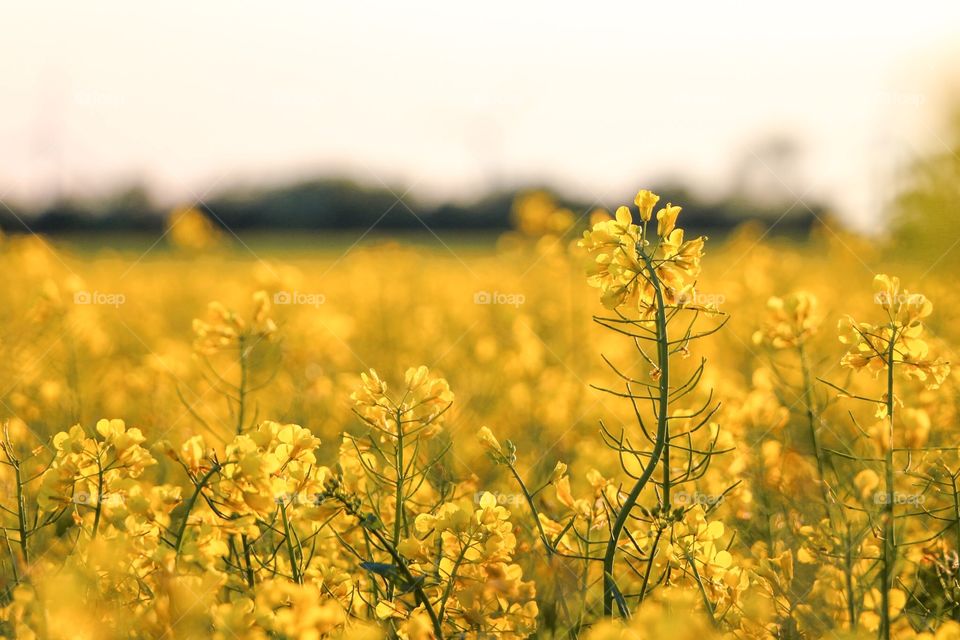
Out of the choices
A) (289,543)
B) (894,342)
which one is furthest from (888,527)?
(289,543)

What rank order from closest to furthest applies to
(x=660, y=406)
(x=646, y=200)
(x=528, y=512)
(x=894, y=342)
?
1. (x=660, y=406)
2. (x=646, y=200)
3. (x=894, y=342)
4. (x=528, y=512)

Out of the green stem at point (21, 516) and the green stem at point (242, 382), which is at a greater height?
the green stem at point (242, 382)

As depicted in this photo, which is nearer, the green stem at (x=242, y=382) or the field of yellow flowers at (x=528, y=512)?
the field of yellow flowers at (x=528, y=512)

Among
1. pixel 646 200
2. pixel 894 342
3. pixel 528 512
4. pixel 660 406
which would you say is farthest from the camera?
pixel 528 512

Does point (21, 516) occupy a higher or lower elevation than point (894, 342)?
lower

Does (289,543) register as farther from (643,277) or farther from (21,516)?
(643,277)

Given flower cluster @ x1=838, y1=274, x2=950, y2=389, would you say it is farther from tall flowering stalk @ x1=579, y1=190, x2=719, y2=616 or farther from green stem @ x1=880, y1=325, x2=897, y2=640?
tall flowering stalk @ x1=579, y1=190, x2=719, y2=616

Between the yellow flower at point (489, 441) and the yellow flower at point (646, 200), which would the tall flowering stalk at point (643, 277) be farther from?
the yellow flower at point (489, 441)

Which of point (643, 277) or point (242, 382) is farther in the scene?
point (242, 382)

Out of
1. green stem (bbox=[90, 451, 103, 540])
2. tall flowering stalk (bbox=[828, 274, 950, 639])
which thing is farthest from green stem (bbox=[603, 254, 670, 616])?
green stem (bbox=[90, 451, 103, 540])

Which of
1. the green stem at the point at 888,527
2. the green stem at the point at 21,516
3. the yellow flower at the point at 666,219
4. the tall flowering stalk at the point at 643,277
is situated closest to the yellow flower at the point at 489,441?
the tall flowering stalk at the point at 643,277

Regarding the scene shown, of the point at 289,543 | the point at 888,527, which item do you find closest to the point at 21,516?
the point at 289,543

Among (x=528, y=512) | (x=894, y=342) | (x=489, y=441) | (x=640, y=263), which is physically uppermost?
(x=640, y=263)

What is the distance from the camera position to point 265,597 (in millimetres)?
1200
